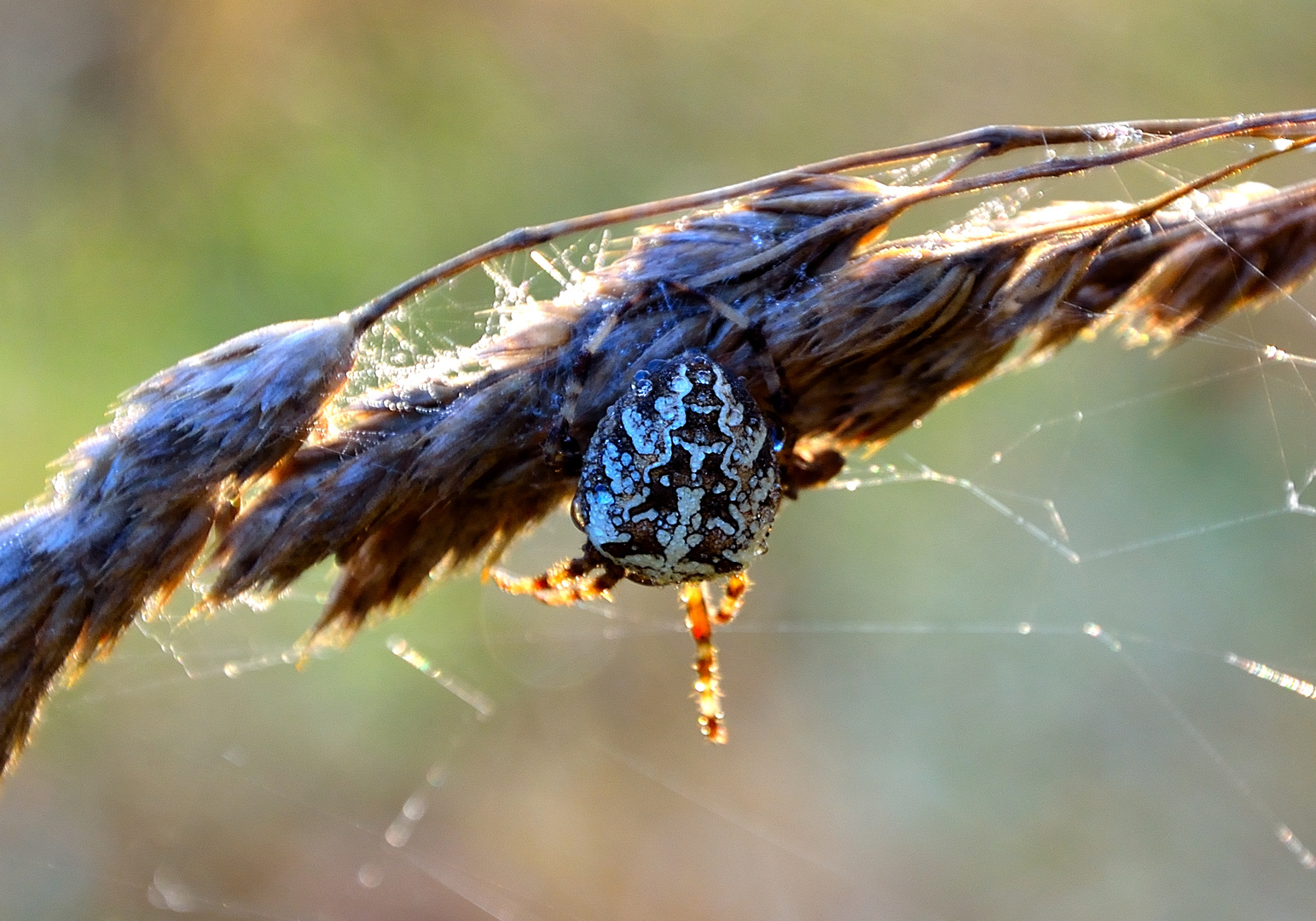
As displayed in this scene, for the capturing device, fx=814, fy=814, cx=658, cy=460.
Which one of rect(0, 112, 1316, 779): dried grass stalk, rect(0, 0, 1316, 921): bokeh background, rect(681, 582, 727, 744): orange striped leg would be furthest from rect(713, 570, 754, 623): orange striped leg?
rect(0, 0, 1316, 921): bokeh background

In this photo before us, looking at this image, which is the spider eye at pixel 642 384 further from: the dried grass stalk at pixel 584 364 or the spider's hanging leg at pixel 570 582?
the spider's hanging leg at pixel 570 582

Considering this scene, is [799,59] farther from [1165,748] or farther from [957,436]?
[1165,748]

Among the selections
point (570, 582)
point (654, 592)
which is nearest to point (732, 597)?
point (570, 582)

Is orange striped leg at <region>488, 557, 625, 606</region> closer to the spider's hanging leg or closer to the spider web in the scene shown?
the spider's hanging leg

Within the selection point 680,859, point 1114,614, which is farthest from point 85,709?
point 1114,614

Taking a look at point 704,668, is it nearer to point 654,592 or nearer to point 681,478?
point 681,478
